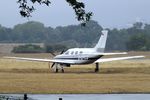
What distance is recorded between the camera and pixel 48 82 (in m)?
41.4

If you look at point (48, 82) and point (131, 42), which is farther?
point (131, 42)

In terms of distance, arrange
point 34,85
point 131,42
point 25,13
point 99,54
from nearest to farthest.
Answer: point 25,13
point 34,85
point 99,54
point 131,42

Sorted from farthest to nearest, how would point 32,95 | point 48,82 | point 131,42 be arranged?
point 131,42, point 48,82, point 32,95

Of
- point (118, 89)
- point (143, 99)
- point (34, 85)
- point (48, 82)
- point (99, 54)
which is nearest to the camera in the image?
point (143, 99)

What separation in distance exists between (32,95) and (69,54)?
96.5 feet

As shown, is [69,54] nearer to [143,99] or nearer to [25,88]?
[25,88]

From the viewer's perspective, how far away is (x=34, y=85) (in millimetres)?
38688

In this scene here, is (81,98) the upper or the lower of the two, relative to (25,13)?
lower

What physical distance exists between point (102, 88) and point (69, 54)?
2520cm

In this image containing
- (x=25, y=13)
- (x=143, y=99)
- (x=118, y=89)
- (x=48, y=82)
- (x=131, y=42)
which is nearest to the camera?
(x=25, y=13)

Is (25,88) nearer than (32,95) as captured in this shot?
No

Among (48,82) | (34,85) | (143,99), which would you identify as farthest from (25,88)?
(143,99)

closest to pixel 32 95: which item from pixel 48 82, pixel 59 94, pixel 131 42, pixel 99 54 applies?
pixel 59 94

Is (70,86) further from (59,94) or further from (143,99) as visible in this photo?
(143,99)
